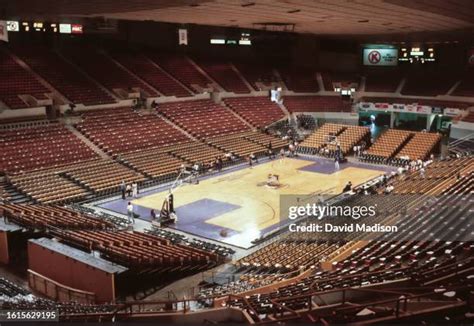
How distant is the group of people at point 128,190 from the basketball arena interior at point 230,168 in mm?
98

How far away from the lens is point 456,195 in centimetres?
1923

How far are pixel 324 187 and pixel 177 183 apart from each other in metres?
8.38

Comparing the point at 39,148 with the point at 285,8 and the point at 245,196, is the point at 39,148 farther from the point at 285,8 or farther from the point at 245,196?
the point at 285,8

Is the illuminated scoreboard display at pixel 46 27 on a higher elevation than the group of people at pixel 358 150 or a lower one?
higher

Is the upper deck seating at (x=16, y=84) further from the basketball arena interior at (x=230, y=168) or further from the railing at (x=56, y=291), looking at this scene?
the railing at (x=56, y=291)

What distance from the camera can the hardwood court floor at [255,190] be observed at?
2203 centimetres

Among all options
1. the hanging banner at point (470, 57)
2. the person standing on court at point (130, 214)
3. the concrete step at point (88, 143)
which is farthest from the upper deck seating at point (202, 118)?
the hanging banner at point (470, 57)

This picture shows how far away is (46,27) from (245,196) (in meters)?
22.0

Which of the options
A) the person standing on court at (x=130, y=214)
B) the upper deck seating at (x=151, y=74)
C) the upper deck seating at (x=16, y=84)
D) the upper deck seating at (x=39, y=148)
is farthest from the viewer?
the upper deck seating at (x=151, y=74)

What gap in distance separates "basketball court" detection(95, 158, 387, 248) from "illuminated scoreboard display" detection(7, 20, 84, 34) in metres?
17.3

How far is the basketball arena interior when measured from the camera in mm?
11148

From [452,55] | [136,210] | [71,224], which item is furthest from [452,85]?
[71,224]

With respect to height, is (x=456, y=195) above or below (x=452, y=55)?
below

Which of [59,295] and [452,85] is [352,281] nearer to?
[59,295]
